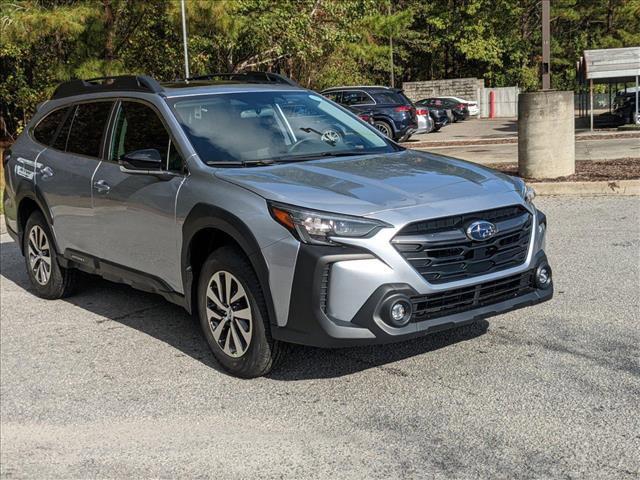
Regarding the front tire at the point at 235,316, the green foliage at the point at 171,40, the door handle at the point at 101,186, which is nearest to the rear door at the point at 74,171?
the door handle at the point at 101,186

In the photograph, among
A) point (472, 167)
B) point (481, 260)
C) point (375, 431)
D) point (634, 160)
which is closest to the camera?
point (375, 431)

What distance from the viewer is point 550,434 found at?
12.2 ft

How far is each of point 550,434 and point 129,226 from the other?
10.2 feet

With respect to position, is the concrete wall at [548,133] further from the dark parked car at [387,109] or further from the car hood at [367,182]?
the dark parked car at [387,109]

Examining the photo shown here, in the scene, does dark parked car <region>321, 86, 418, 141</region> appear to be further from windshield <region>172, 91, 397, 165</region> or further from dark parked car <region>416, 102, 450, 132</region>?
windshield <region>172, 91, 397, 165</region>

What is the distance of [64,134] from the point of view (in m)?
6.61

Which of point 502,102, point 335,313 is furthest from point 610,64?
point 335,313

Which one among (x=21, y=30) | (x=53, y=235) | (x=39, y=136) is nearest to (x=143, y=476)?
(x=53, y=235)

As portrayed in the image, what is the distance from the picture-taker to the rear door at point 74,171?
236 inches

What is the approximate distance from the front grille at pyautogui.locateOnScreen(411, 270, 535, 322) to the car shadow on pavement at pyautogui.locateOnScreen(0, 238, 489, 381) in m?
0.63

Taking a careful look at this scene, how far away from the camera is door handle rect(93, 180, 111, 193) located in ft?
18.6

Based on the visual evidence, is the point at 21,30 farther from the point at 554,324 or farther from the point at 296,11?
the point at 554,324

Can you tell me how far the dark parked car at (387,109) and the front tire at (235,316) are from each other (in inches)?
783

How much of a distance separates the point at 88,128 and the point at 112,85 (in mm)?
417
